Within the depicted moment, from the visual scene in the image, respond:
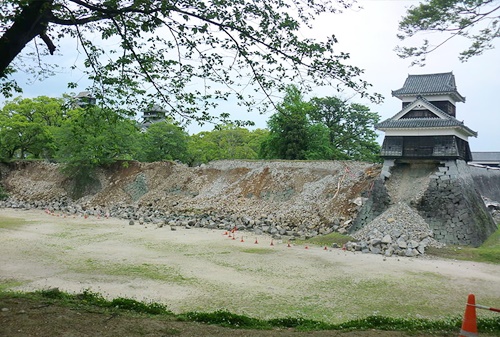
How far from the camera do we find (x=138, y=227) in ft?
74.7

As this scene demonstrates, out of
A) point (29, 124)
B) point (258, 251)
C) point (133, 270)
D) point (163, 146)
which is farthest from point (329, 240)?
point (29, 124)

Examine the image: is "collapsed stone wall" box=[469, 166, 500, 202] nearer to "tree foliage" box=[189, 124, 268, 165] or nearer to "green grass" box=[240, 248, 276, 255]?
"tree foliage" box=[189, 124, 268, 165]

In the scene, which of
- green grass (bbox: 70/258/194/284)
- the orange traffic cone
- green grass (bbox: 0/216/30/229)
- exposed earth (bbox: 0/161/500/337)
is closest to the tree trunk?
exposed earth (bbox: 0/161/500/337)

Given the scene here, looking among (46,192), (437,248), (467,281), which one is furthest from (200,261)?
(46,192)

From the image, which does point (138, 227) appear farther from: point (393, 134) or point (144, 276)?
point (393, 134)

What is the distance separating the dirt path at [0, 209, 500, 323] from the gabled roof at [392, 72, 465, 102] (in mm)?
11257

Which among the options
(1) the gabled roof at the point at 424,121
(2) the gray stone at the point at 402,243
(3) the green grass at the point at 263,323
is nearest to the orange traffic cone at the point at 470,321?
(3) the green grass at the point at 263,323

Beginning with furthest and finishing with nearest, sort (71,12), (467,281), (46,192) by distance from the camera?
(46,192)
(467,281)
(71,12)

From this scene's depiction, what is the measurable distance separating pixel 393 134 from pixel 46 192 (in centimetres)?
2986

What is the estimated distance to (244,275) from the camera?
12180mm

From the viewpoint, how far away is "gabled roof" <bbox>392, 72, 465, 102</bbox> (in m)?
23.3

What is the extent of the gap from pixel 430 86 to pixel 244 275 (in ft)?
58.1

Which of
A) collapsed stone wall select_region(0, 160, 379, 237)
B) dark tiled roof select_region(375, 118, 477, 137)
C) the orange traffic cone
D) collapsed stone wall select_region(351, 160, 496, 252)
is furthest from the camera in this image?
collapsed stone wall select_region(0, 160, 379, 237)

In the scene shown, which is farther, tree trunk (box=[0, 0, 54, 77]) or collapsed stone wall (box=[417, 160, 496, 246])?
collapsed stone wall (box=[417, 160, 496, 246])
